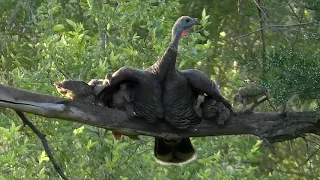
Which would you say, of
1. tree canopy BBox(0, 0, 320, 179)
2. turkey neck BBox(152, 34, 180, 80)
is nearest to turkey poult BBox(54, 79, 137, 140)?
turkey neck BBox(152, 34, 180, 80)

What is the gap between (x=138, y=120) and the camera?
4855 mm

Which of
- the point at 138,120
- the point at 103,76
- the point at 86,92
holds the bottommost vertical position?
the point at 103,76

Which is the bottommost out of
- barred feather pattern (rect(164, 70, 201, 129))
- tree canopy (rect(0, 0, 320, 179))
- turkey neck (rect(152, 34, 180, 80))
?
tree canopy (rect(0, 0, 320, 179))

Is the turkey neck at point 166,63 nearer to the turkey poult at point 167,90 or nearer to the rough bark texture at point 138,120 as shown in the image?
the turkey poult at point 167,90

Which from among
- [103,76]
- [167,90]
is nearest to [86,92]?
[167,90]

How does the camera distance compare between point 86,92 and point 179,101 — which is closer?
point 86,92

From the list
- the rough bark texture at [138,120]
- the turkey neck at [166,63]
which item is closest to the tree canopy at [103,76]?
the turkey neck at [166,63]

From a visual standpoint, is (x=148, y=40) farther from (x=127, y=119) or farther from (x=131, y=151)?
(x=127, y=119)

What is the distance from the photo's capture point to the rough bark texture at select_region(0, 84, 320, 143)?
15.0 feet

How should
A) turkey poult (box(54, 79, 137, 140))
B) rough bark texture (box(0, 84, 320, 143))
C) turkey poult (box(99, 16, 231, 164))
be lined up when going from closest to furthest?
rough bark texture (box(0, 84, 320, 143)) → turkey poult (box(54, 79, 137, 140)) → turkey poult (box(99, 16, 231, 164))

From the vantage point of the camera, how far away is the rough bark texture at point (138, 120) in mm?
4578

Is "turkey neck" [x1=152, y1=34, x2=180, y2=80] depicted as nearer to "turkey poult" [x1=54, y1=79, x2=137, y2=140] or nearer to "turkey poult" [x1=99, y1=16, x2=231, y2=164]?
"turkey poult" [x1=99, y1=16, x2=231, y2=164]

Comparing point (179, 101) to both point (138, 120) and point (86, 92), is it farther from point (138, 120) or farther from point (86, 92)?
point (86, 92)

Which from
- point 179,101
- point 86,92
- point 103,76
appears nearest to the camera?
point 86,92
